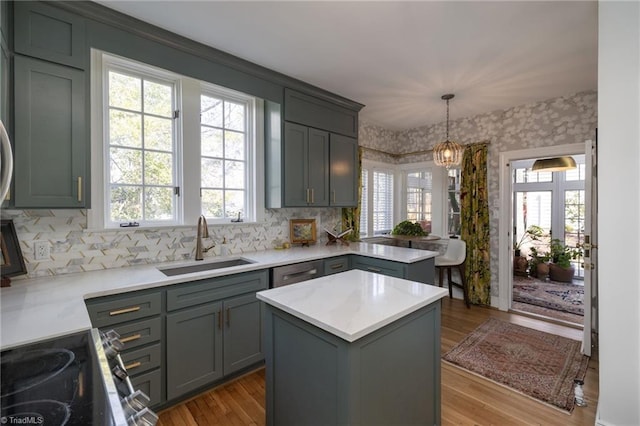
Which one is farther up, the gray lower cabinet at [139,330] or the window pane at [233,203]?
the window pane at [233,203]

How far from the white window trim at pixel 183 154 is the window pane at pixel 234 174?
9 centimetres

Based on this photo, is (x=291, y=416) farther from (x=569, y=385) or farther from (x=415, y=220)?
(x=415, y=220)

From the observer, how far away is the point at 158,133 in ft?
8.32

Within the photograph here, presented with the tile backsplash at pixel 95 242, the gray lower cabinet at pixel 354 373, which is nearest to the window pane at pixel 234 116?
the tile backsplash at pixel 95 242

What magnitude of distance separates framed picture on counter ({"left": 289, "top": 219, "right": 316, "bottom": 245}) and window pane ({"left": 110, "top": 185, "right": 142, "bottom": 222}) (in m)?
1.60

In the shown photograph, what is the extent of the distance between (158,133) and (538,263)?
671 centimetres

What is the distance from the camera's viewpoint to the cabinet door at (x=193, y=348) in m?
1.98

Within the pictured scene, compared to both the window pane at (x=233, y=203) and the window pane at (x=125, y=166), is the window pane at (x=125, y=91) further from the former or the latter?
the window pane at (x=233, y=203)

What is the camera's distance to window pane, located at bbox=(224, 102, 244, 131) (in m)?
3.01

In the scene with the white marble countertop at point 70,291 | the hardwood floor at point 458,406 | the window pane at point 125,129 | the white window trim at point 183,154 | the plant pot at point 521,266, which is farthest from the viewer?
the plant pot at point 521,266

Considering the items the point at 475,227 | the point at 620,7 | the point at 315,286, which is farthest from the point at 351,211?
the point at 620,7

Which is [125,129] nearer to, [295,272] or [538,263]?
[295,272]

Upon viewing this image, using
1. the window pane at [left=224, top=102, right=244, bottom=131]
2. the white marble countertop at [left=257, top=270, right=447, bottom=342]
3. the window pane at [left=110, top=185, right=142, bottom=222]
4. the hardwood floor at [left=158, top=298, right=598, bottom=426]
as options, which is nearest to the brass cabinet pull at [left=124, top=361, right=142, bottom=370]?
the hardwood floor at [left=158, top=298, right=598, bottom=426]

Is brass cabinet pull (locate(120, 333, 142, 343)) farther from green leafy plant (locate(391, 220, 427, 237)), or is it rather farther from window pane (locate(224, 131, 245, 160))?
green leafy plant (locate(391, 220, 427, 237))
